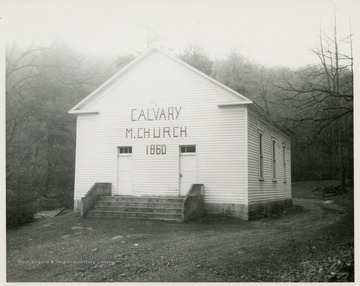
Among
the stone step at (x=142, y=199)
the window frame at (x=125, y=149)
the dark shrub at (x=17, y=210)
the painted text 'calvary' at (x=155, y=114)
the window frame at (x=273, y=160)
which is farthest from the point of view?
the window frame at (x=273, y=160)

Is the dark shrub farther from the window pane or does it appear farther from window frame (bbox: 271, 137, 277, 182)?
window frame (bbox: 271, 137, 277, 182)

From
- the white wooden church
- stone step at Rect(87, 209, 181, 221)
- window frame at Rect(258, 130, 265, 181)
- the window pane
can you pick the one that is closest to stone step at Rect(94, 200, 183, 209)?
the white wooden church

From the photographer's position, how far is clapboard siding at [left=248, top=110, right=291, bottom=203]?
16344 mm

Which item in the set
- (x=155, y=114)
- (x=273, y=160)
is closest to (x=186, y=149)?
(x=155, y=114)

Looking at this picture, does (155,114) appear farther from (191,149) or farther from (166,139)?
(191,149)

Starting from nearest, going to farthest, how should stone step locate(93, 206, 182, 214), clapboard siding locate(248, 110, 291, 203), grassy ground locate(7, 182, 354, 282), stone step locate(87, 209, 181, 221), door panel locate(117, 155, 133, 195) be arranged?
grassy ground locate(7, 182, 354, 282) → stone step locate(87, 209, 181, 221) → stone step locate(93, 206, 182, 214) → clapboard siding locate(248, 110, 291, 203) → door panel locate(117, 155, 133, 195)

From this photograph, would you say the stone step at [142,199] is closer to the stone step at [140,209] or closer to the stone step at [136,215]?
the stone step at [140,209]

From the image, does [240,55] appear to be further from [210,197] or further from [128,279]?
[128,279]

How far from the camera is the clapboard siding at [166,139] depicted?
51.9 feet

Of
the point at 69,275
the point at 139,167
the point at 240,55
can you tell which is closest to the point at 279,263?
the point at 69,275

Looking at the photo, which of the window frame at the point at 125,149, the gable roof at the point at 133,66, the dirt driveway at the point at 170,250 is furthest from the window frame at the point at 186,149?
the dirt driveway at the point at 170,250

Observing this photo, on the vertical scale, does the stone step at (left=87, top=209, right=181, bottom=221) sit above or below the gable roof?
below

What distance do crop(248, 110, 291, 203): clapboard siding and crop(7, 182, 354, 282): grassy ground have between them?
2735 millimetres

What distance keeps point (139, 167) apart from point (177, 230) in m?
4.78
